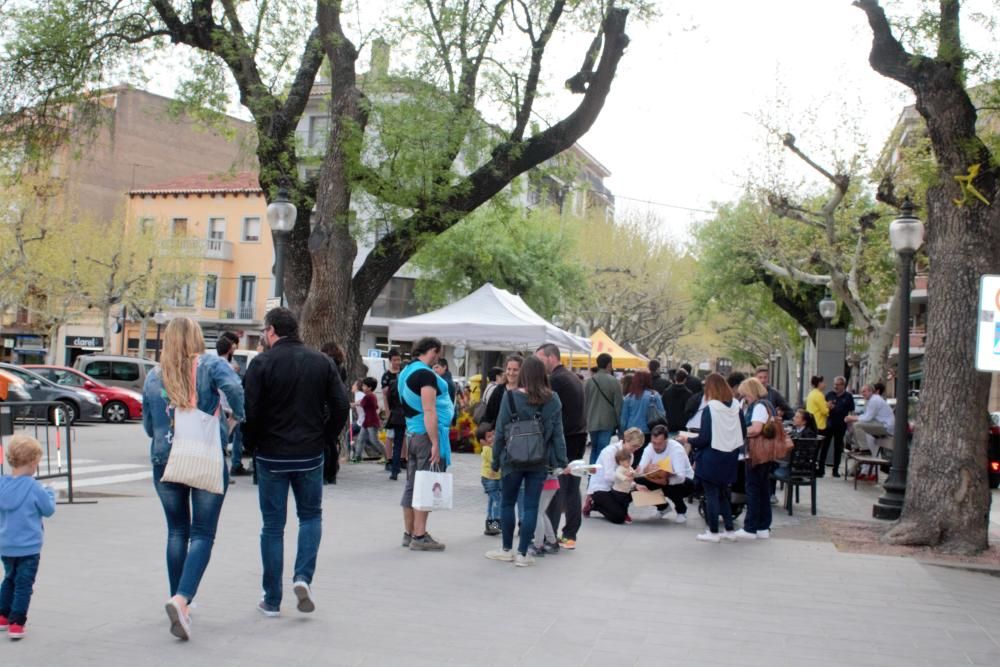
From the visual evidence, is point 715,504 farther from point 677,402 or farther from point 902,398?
point 677,402

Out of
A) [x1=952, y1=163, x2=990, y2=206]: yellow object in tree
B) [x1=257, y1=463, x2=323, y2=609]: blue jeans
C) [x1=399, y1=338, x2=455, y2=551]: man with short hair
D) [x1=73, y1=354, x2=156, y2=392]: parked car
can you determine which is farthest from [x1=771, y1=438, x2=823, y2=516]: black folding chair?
[x1=73, y1=354, x2=156, y2=392]: parked car

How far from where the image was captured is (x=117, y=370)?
95.0ft

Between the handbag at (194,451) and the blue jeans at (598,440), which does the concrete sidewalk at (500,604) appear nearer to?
the handbag at (194,451)

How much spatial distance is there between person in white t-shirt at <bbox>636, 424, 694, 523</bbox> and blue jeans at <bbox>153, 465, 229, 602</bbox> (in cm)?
658

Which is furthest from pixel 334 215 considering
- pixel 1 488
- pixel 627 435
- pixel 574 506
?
pixel 1 488

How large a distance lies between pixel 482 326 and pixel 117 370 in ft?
47.1

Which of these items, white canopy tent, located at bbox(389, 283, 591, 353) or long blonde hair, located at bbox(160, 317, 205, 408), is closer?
long blonde hair, located at bbox(160, 317, 205, 408)

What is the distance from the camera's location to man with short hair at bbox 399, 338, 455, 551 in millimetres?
8461

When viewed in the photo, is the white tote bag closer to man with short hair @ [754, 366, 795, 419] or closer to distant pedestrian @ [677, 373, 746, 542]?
distant pedestrian @ [677, 373, 746, 542]

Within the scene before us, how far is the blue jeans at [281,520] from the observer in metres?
6.17

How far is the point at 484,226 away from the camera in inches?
1540

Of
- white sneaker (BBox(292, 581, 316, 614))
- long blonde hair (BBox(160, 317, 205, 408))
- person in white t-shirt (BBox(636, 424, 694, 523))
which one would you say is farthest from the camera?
person in white t-shirt (BBox(636, 424, 694, 523))

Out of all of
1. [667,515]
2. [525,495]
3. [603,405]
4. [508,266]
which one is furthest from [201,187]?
[525,495]

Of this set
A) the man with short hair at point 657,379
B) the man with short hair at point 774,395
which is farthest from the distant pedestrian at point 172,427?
the man with short hair at point 657,379
